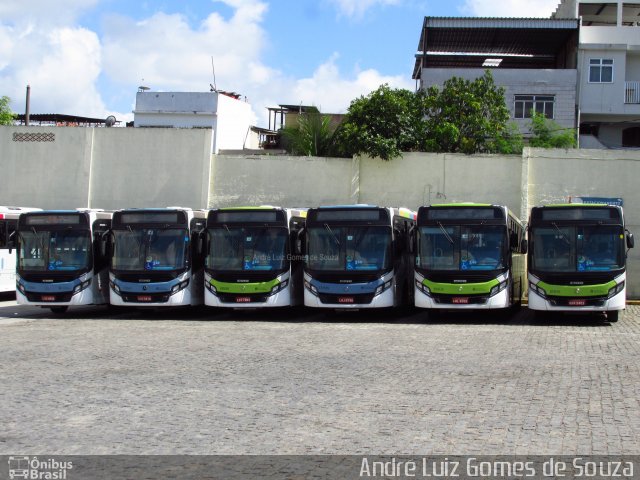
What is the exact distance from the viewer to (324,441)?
766 cm

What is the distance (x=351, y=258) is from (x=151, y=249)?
17.0ft

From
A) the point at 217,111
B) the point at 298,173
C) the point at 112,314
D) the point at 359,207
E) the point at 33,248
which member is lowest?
the point at 112,314

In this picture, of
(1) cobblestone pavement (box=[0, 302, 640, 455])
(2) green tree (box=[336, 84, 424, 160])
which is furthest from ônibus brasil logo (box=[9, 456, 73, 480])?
(2) green tree (box=[336, 84, 424, 160])

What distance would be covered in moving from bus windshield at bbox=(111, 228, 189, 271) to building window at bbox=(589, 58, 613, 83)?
2681cm

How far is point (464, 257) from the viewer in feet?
68.2

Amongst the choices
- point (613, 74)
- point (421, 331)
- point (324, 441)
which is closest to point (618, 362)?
point (421, 331)

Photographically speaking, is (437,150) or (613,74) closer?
(437,150)

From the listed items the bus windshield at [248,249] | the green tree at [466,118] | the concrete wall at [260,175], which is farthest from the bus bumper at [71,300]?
the green tree at [466,118]

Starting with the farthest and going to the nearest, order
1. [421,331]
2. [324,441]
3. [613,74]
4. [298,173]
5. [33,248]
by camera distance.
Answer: [613,74]
[298,173]
[33,248]
[421,331]
[324,441]

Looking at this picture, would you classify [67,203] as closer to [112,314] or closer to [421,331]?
[112,314]

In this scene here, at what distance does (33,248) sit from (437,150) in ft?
60.6

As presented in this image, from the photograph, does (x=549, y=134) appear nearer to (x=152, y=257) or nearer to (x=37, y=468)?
(x=152, y=257)

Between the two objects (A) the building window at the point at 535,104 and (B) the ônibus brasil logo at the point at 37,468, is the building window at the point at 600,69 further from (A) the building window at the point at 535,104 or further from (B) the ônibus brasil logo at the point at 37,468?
(B) the ônibus brasil logo at the point at 37,468

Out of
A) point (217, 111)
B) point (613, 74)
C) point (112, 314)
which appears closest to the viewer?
point (112, 314)
